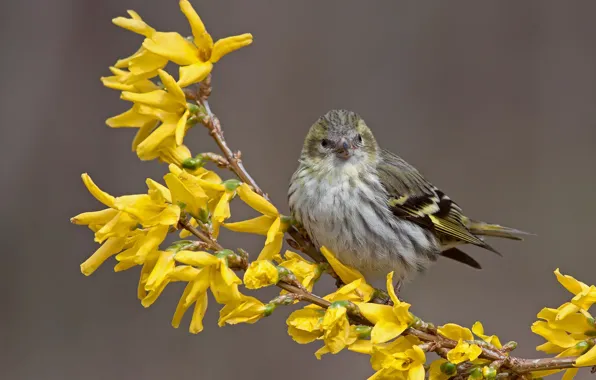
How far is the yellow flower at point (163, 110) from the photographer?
2172mm

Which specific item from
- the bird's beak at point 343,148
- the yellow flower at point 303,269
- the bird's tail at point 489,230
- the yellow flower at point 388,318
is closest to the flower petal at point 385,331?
the yellow flower at point 388,318

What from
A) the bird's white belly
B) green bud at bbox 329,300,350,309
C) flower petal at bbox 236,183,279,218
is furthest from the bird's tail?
green bud at bbox 329,300,350,309

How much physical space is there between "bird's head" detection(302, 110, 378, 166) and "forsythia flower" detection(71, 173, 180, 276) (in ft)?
3.85

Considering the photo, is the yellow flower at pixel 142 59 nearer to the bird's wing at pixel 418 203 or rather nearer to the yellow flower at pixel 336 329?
the yellow flower at pixel 336 329

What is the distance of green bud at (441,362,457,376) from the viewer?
5.99 feet

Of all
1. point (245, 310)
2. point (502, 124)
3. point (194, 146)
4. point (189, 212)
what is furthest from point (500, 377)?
point (502, 124)

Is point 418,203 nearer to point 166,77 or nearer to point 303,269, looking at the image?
point 303,269

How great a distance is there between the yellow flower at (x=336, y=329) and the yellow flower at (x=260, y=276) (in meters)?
0.13

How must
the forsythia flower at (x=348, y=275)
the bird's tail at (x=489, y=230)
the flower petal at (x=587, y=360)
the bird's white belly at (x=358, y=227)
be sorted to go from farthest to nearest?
the bird's tail at (x=489, y=230)
the bird's white belly at (x=358, y=227)
the forsythia flower at (x=348, y=275)
the flower petal at (x=587, y=360)

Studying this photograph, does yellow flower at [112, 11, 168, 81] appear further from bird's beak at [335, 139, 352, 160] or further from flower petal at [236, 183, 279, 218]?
bird's beak at [335, 139, 352, 160]

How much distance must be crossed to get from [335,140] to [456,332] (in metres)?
1.26

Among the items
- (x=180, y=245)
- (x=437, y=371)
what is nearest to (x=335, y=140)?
(x=180, y=245)

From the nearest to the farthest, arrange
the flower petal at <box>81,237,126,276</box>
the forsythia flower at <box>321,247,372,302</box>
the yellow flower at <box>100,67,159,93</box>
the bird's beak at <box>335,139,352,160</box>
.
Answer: the flower petal at <box>81,237,126,276</box>
the forsythia flower at <box>321,247,372,302</box>
the yellow flower at <box>100,67,159,93</box>
the bird's beak at <box>335,139,352,160</box>

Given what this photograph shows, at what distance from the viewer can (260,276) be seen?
1.88 meters
